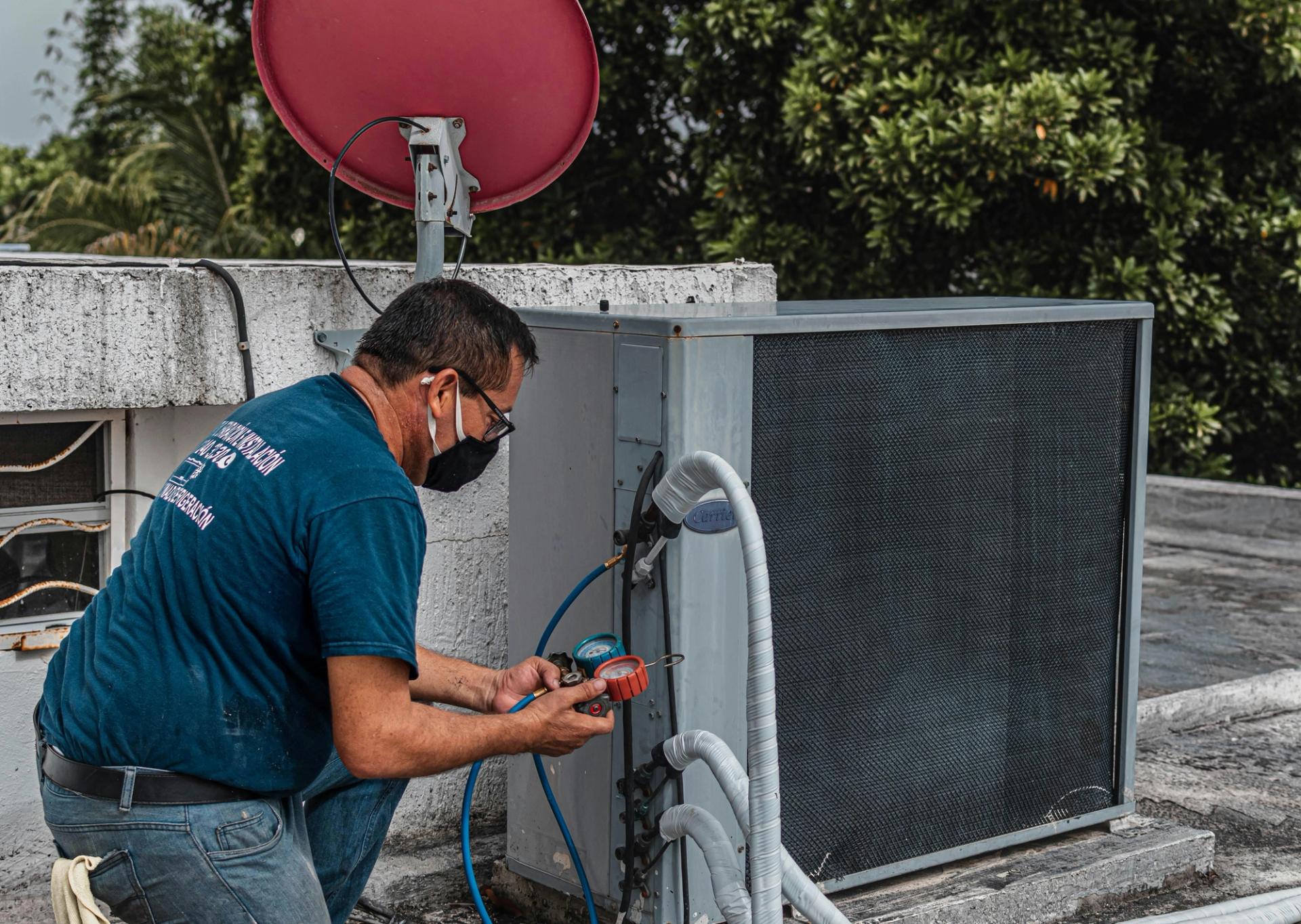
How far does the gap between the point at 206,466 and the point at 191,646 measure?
30 cm

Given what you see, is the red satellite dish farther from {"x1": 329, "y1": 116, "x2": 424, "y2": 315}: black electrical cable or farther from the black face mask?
the black face mask

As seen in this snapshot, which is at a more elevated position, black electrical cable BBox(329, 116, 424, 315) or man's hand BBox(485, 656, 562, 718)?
black electrical cable BBox(329, 116, 424, 315)

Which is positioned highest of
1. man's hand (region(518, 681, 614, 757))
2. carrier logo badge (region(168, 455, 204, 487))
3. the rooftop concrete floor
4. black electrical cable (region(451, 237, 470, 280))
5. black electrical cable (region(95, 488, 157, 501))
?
black electrical cable (region(451, 237, 470, 280))

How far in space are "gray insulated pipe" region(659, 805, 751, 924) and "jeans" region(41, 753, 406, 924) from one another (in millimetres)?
734

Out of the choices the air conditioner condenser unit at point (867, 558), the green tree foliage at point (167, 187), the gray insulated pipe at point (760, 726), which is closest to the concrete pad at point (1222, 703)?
the air conditioner condenser unit at point (867, 558)

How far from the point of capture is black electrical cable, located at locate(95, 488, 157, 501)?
324 cm

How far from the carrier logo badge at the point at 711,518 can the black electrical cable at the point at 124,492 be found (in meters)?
1.43

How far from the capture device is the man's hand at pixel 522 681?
2.60m

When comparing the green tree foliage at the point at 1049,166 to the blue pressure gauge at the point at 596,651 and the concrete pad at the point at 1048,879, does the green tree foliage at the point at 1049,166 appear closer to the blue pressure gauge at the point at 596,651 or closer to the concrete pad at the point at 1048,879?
the concrete pad at the point at 1048,879

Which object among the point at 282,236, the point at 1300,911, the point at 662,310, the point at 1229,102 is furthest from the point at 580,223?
the point at 1300,911

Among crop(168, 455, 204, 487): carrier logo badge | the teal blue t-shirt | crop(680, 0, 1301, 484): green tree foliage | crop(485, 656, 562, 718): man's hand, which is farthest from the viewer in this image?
crop(680, 0, 1301, 484): green tree foliage

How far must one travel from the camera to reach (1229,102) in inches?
330

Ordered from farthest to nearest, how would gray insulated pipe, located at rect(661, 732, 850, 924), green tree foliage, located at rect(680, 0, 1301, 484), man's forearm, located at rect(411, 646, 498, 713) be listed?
green tree foliage, located at rect(680, 0, 1301, 484) < man's forearm, located at rect(411, 646, 498, 713) < gray insulated pipe, located at rect(661, 732, 850, 924)

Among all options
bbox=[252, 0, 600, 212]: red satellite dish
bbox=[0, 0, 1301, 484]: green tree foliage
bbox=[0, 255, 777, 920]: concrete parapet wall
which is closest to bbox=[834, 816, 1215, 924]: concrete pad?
bbox=[0, 255, 777, 920]: concrete parapet wall
